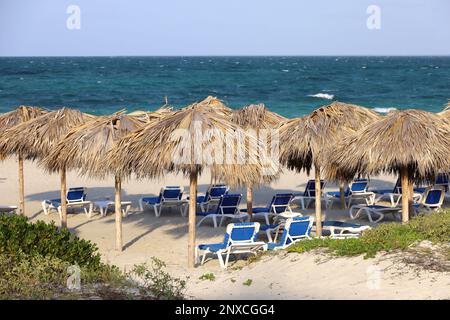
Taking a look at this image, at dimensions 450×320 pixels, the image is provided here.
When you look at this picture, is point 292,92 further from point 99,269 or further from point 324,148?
point 99,269

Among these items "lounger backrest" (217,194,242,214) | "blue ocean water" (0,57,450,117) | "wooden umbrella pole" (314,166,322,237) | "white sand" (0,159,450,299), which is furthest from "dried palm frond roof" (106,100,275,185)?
"blue ocean water" (0,57,450,117)

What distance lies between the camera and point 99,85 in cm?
5841

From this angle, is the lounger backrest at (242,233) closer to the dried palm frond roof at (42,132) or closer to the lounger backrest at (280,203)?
→ the lounger backrest at (280,203)

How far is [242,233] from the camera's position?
32.4 feet

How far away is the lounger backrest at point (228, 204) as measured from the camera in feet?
41.2

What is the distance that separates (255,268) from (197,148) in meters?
1.67

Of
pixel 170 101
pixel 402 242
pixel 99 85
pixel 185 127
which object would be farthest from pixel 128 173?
pixel 99 85

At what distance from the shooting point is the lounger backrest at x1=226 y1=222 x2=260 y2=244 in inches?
386

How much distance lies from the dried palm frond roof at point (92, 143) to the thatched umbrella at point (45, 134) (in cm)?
103

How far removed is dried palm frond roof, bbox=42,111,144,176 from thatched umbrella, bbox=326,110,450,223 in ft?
10.3

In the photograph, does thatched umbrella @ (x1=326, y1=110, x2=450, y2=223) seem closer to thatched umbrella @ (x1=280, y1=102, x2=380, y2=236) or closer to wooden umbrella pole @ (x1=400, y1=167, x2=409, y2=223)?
wooden umbrella pole @ (x1=400, y1=167, x2=409, y2=223)

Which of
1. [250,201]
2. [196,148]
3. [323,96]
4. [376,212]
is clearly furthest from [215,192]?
[323,96]

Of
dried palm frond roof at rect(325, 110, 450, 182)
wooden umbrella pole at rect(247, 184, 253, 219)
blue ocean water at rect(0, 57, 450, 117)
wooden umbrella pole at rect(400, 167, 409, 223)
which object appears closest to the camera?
A: dried palm frond roof at rect(325, 110, 450, 182)
